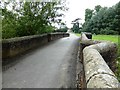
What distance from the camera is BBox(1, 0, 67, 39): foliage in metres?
15.4

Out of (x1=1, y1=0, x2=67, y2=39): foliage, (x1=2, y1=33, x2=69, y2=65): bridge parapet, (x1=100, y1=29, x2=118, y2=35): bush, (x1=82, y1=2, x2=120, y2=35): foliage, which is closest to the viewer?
(x1=2, y1=33, x2=69, y2=65): bridge parapet

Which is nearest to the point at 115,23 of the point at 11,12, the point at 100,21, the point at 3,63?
the point at 100,21

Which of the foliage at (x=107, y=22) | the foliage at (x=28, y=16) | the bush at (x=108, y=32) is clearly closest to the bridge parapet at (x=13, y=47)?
the foliage at (x=28, y=16)

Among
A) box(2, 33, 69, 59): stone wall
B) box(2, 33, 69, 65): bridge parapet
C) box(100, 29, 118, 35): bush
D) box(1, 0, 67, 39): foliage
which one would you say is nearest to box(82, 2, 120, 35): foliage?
box(100, 29, 118, 35): bush

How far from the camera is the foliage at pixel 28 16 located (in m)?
15.4

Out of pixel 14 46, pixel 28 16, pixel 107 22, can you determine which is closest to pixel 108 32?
pixel 107 22

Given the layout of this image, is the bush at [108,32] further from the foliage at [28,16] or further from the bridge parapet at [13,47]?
the bridge parapet at [13,47]

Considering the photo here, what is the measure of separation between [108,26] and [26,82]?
2379 inches

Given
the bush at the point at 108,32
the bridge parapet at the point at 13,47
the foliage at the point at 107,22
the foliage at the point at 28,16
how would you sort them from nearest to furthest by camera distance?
1. the bridge parapet at the point at 13,47
2. the foliage at the point at 28,16
3. the bush at the point at 108,32
4. the foliage at the point at 107,22

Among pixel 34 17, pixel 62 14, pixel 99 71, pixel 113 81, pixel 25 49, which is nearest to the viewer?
pixel 113 81

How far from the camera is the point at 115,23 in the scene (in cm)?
6091

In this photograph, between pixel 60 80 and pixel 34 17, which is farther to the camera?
pixel 34 17

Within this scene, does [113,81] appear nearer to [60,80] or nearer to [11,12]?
[60,80]

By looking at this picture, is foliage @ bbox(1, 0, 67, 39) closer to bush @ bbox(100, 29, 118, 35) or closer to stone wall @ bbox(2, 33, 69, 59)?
stone wall @ bbox(2, 33, 69, 59)
